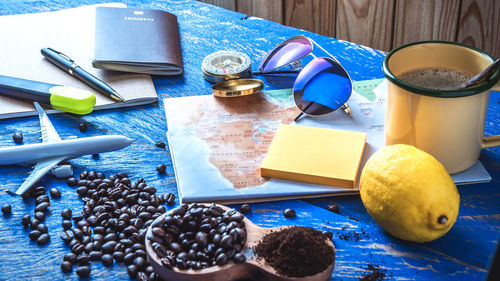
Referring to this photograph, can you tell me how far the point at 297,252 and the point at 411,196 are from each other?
0.20m

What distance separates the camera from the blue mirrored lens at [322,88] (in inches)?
47.5

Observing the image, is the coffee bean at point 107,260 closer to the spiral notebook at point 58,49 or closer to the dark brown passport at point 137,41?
the spiral notebook at point 58,49

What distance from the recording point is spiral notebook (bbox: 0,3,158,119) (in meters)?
1.31

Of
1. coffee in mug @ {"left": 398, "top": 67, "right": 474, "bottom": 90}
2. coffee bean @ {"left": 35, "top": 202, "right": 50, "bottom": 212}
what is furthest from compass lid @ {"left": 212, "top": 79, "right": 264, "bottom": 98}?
coffee bean @ {"left": 35, "top": 202, "right": 50, "bottom": 212}

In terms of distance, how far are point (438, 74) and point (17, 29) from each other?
1.23m

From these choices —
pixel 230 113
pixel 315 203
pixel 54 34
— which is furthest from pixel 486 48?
pixel 54 34

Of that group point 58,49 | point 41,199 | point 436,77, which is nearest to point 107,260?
point 41,199

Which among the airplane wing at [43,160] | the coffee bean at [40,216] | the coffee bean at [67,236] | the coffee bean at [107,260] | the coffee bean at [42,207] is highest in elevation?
the airplane wing at [43,160]

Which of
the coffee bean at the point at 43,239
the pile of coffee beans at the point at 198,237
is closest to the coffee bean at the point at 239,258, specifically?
the pile of coffee beans at the point at 198,237

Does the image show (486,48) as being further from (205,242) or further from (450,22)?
(205,242)

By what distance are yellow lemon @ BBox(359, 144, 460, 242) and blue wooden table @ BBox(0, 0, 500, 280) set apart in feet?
0.15

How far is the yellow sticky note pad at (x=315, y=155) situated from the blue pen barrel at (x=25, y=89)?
586 millimetres

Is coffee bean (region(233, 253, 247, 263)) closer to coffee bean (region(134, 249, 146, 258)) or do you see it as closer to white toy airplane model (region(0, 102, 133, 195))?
coffee bean (region(134, 249, 146, 258))

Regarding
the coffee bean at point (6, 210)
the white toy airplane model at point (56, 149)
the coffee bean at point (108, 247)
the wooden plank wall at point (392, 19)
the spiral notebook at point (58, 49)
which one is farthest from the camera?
the wooden plank wall at point (392, 19)
